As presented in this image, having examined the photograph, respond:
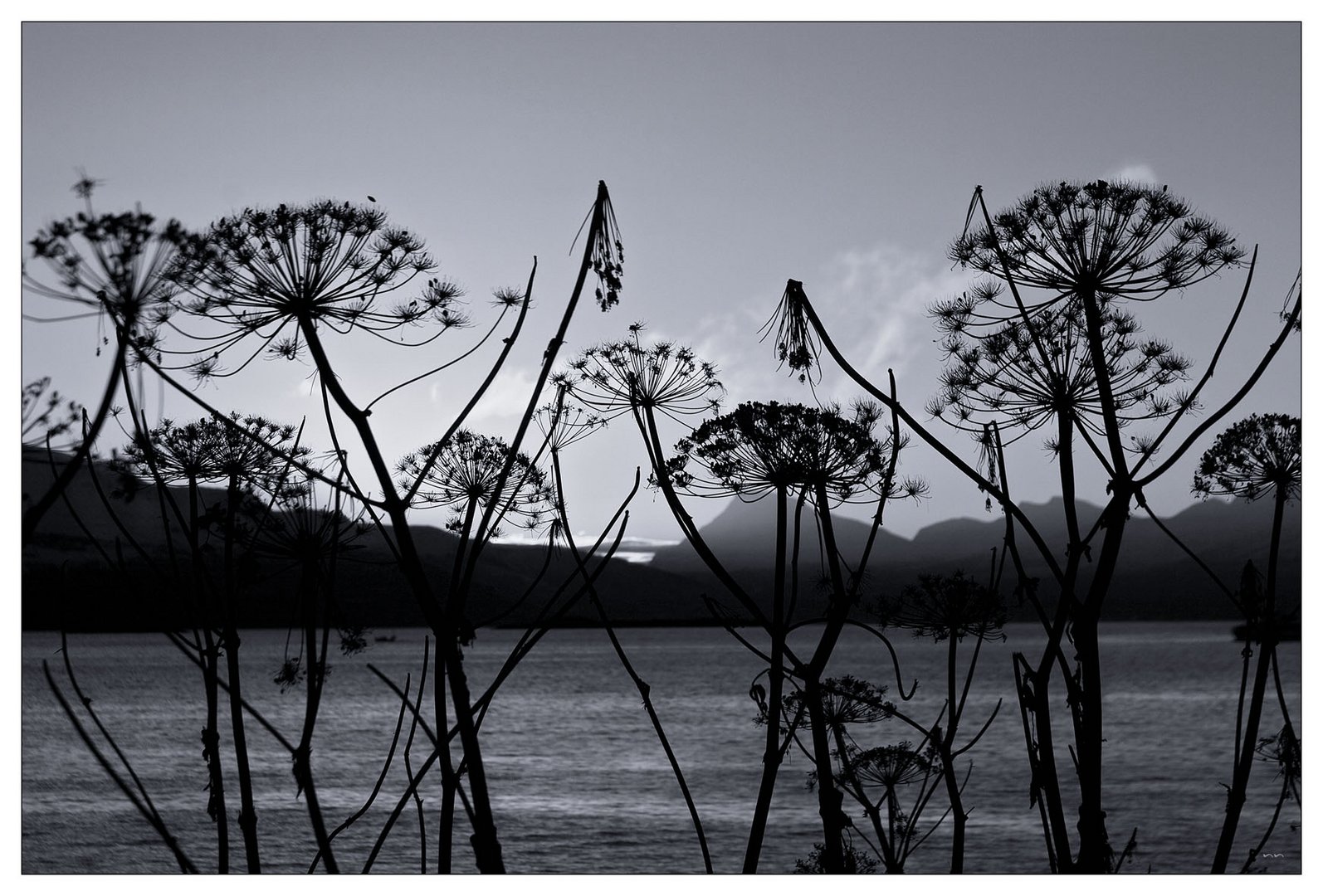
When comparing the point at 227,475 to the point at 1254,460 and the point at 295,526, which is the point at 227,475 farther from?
the point at 1254,460

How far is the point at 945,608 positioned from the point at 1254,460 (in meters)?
1.52

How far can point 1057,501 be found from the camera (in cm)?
583

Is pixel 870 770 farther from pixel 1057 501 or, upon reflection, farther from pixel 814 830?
pixel 814 830

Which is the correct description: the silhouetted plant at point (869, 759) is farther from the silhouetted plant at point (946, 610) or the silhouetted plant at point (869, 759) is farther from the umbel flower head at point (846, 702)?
the silhouetted plant at point (946, 610)

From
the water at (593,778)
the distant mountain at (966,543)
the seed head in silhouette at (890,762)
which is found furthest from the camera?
the water at (593,778)

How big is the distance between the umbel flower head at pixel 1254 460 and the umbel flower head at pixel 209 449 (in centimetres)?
395

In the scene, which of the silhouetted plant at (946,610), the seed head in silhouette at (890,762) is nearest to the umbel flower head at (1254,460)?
the silhouetted plant at (946,610)

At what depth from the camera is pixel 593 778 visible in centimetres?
5538

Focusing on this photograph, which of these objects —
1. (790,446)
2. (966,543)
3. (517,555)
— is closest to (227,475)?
(790,446)

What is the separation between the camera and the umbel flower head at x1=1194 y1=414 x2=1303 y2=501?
494 cm

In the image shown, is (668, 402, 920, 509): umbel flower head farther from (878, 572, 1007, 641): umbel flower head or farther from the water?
the water

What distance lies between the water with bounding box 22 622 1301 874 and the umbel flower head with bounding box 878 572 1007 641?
6.41 feet

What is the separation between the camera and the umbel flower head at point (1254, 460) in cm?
494
